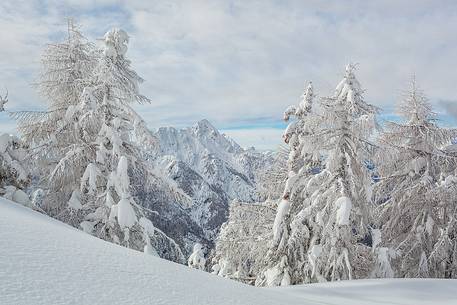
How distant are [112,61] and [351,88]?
24.2 feet

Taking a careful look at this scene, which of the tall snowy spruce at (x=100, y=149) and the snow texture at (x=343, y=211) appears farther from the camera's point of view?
the tall snowy spruce at (x=100, y=149)

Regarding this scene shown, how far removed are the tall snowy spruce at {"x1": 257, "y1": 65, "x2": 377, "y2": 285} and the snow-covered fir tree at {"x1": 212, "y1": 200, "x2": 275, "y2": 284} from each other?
1953 mm

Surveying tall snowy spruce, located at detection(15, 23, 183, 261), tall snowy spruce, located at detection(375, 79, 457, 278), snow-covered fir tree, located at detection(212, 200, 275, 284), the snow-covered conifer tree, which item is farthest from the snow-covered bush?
tall snowy spruce, located at detection(375, 79, 457, 278)

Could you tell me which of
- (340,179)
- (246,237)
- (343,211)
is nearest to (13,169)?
(246,237)

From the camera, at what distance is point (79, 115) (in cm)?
1317

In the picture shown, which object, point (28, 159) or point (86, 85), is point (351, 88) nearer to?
point (86, 85)

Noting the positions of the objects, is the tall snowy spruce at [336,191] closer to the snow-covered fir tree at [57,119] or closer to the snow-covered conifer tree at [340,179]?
the snow-covered conifer tree at [340,179]

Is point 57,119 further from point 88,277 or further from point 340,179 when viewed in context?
point 88,277

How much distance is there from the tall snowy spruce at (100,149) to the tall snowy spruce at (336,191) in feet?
13.4

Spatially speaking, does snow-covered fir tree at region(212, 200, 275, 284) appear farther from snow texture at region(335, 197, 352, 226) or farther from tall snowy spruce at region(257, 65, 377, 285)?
snow texture at region(335, 197, 352, 226)

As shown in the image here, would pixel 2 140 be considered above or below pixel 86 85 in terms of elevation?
below

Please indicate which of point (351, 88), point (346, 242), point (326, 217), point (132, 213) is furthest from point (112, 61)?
point (346, 242)

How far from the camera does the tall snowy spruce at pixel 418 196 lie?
47.9 feet

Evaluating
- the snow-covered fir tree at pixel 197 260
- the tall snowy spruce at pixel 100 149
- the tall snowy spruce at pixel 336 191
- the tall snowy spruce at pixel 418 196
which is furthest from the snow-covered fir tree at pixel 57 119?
the tall snowy spruce at pixel 418 196
